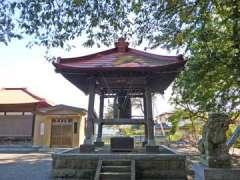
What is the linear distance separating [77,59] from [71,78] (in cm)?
88

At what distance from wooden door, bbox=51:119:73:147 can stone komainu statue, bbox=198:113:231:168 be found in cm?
1592

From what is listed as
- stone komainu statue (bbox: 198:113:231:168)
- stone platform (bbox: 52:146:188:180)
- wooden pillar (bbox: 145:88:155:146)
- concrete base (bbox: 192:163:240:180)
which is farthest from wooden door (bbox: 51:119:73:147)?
concrete base (bbox: 192:163:240:180)

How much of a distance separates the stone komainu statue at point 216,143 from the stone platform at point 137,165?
1201mm

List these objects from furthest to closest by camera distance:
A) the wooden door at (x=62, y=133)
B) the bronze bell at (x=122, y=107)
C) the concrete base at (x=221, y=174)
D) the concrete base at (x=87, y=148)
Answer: the wooden door at (x=62, y=133)
the bronze bell at (x=122, y=107)
the concrete base at (x=87, y=148)
the concrete base at (x=221, y=174)

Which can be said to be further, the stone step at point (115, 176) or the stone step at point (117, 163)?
the stone step at point (117, 163)

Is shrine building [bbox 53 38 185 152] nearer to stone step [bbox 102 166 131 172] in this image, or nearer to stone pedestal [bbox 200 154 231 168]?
stone step [bbox 102 166 131 172]

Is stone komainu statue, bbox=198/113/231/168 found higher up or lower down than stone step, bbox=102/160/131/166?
higher up

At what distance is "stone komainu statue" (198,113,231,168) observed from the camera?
20.1ft

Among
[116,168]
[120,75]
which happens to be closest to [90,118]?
[120,75]

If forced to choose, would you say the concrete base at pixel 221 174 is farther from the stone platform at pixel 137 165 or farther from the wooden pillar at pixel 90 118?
the wooden pillar at pixel 90 118

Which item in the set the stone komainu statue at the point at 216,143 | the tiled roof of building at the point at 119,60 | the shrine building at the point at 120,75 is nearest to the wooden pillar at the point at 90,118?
the shrine building at the point at 120,75

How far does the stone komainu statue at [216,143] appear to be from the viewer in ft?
20.1

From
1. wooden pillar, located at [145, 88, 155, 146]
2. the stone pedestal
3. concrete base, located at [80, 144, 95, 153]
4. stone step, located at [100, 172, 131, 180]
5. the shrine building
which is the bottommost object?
stone step, located at [100, 172, 131, 180]

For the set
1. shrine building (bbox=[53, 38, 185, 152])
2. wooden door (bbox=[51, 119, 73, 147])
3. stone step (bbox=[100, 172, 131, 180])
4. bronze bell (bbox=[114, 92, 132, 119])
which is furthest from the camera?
wooden door (bbox=[51, 119, 73, 147])
